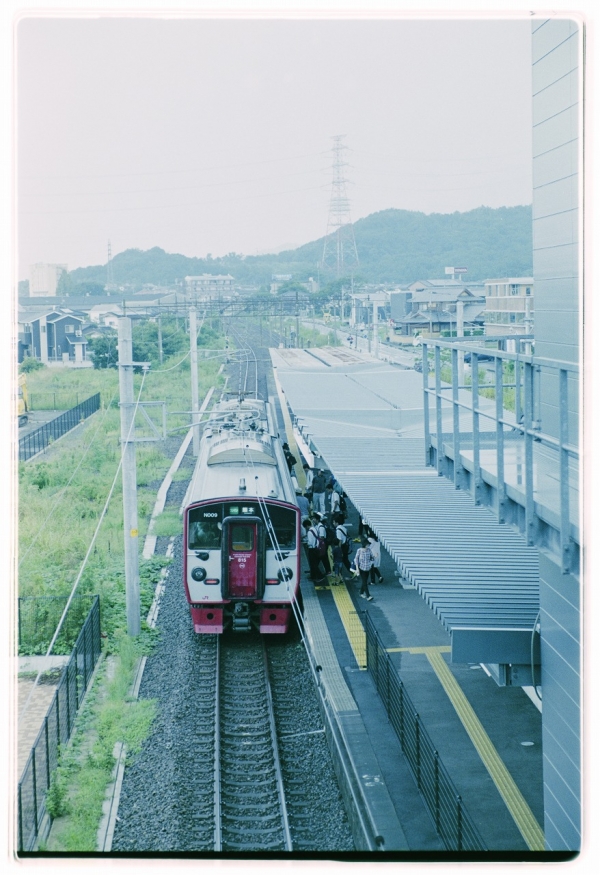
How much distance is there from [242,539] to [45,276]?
23.9 metres

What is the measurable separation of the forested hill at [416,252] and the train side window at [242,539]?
2548cm

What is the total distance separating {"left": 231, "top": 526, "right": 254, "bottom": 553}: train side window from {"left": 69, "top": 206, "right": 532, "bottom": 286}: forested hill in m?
25.5

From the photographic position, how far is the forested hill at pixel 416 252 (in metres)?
37.0

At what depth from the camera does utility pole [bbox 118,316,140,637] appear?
31.2 feet

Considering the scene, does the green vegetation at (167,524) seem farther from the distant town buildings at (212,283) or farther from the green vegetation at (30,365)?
the distant town buildings at (212,283)

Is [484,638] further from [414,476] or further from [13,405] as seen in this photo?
[414,476]

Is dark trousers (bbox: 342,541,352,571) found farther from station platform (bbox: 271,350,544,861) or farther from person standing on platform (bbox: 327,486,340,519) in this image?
person standing on platform (bbox: 327,486,340,519)

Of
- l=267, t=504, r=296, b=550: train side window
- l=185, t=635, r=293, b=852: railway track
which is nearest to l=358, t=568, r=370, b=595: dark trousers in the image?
l=185, t=635, r=293, b=852: railway track

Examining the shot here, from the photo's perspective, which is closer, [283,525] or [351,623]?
[283,525]

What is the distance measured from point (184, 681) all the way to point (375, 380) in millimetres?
11436

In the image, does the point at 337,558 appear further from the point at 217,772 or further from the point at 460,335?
the point at 460,335

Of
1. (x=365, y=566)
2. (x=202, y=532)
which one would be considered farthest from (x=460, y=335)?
(x=202, y=532)

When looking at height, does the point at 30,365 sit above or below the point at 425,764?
above

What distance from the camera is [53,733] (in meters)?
7.12
